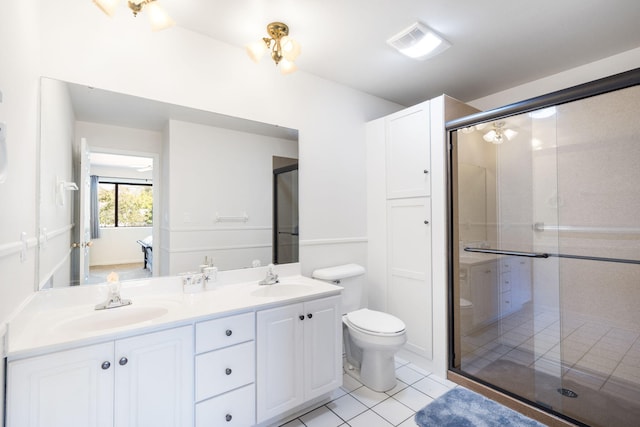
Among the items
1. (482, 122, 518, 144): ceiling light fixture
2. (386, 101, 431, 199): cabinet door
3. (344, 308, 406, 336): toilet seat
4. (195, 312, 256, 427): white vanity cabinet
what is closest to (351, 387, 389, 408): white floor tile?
(344, 308, 406, 336): toilet seat

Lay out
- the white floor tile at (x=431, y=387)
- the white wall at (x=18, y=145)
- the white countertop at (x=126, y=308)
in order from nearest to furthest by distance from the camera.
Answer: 1. the white wall at (x=18, y=145)
2. the white countertop at (x=126, y=308)
3. the white floor tile at (x=431, y=387)

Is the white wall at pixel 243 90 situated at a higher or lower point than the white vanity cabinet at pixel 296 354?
higher

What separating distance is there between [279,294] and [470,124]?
6.21ft

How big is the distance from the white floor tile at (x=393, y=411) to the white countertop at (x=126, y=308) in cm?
80

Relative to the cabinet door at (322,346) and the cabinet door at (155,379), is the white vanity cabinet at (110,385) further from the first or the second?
the cabinet door at (322,346)

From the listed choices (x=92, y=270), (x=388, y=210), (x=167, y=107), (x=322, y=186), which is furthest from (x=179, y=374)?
(x=388, y=210)

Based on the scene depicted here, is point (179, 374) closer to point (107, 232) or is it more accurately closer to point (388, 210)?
point (107, 232)

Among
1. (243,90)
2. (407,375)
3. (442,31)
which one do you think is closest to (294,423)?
(407,375)

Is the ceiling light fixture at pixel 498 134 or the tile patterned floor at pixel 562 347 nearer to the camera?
the tile patterned floor at pixel 562 347

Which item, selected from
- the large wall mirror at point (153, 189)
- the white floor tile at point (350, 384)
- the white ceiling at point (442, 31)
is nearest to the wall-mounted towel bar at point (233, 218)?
the large wall mirror at point (153, 189)

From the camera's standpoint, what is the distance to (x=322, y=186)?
2.58 m

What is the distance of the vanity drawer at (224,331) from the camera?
1.42 m

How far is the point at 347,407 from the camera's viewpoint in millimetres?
1902

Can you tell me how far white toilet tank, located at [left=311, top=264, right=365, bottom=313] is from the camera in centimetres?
241
